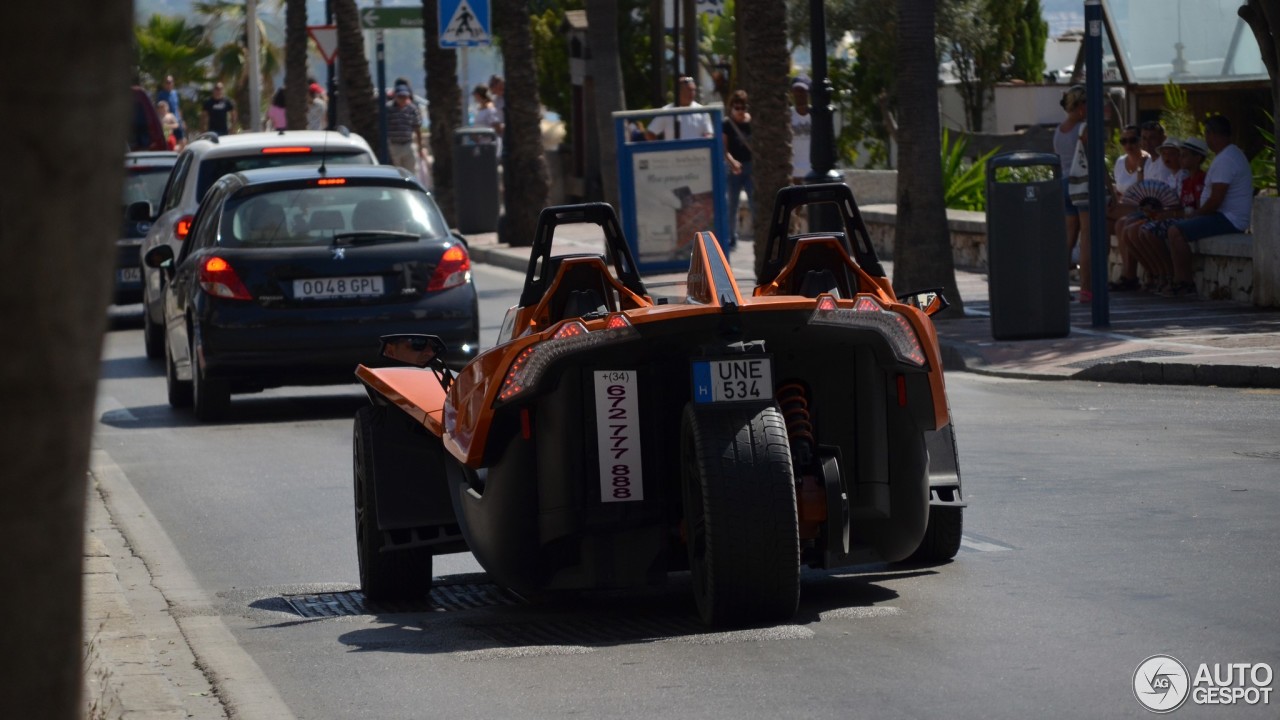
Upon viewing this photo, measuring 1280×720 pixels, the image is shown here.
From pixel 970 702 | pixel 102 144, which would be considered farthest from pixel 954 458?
pixel 102 144

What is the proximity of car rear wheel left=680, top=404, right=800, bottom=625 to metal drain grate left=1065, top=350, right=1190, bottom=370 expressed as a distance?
26.6ft

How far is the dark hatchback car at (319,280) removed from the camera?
13188 millimetres

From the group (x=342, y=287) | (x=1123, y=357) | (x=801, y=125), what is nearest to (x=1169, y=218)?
(x=1123, y=357)

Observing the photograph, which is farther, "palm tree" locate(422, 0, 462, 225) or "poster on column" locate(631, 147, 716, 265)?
"palm tree" locate(422, 0, 462, 225)

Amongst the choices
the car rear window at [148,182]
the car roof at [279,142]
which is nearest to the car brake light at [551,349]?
the car roof at [279,142]

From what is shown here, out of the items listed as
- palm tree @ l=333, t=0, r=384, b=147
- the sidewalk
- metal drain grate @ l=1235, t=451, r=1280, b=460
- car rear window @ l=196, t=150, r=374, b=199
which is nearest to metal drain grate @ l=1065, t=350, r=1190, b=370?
the sidewalk

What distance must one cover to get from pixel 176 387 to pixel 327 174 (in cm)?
215

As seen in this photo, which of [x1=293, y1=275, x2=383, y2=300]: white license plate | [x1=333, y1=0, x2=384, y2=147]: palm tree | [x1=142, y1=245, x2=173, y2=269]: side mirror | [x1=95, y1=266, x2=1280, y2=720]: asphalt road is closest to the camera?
[x1=95, y1=266, x2=1280, y2=720]: asphalt road

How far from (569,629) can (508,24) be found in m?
23.7

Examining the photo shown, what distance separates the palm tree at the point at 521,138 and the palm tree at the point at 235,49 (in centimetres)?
3369

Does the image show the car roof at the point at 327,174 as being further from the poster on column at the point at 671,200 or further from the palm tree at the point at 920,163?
the poster on column at the point at 671,200

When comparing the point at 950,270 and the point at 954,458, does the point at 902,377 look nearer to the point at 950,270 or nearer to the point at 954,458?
the point at 954,458

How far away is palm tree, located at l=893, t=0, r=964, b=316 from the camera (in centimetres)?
1753

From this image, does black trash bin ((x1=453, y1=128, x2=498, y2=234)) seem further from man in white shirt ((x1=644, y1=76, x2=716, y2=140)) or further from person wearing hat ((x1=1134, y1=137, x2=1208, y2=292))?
person wearing hat ((x1=1134, y1=137, x2=1208, y2=292))
